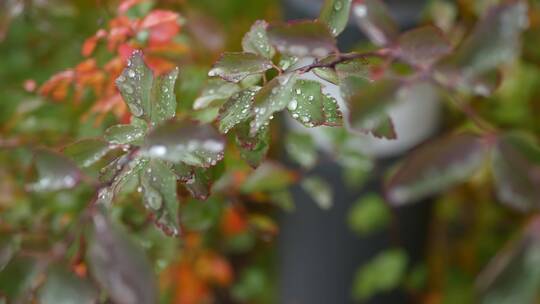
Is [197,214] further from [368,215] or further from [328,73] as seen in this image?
[368,215]

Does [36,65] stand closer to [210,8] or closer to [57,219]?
[57,219]

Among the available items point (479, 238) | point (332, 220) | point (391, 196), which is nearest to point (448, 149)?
point (391, 196)

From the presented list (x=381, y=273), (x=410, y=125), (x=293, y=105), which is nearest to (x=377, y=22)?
(x=293, y=105)

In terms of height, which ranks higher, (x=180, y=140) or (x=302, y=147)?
(x=180, y=140)

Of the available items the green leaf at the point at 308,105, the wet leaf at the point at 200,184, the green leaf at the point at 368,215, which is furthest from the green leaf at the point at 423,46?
the green leaf at the point at 368,215

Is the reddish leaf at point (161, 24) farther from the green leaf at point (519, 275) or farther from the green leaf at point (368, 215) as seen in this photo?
the green leaf at point (368, 215)

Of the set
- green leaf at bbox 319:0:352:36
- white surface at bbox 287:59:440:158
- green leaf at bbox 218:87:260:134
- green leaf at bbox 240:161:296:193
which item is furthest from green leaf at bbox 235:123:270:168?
white surface at bbox 287:59:440:158

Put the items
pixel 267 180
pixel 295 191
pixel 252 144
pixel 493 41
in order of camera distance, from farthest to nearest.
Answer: pixel 295 191, pixel 267 180, pixel 252 144, pixel 493 41

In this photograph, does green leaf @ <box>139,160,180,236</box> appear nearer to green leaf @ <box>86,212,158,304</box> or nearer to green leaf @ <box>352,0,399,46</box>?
green leaf @ <box>86,212,158,304</box>
